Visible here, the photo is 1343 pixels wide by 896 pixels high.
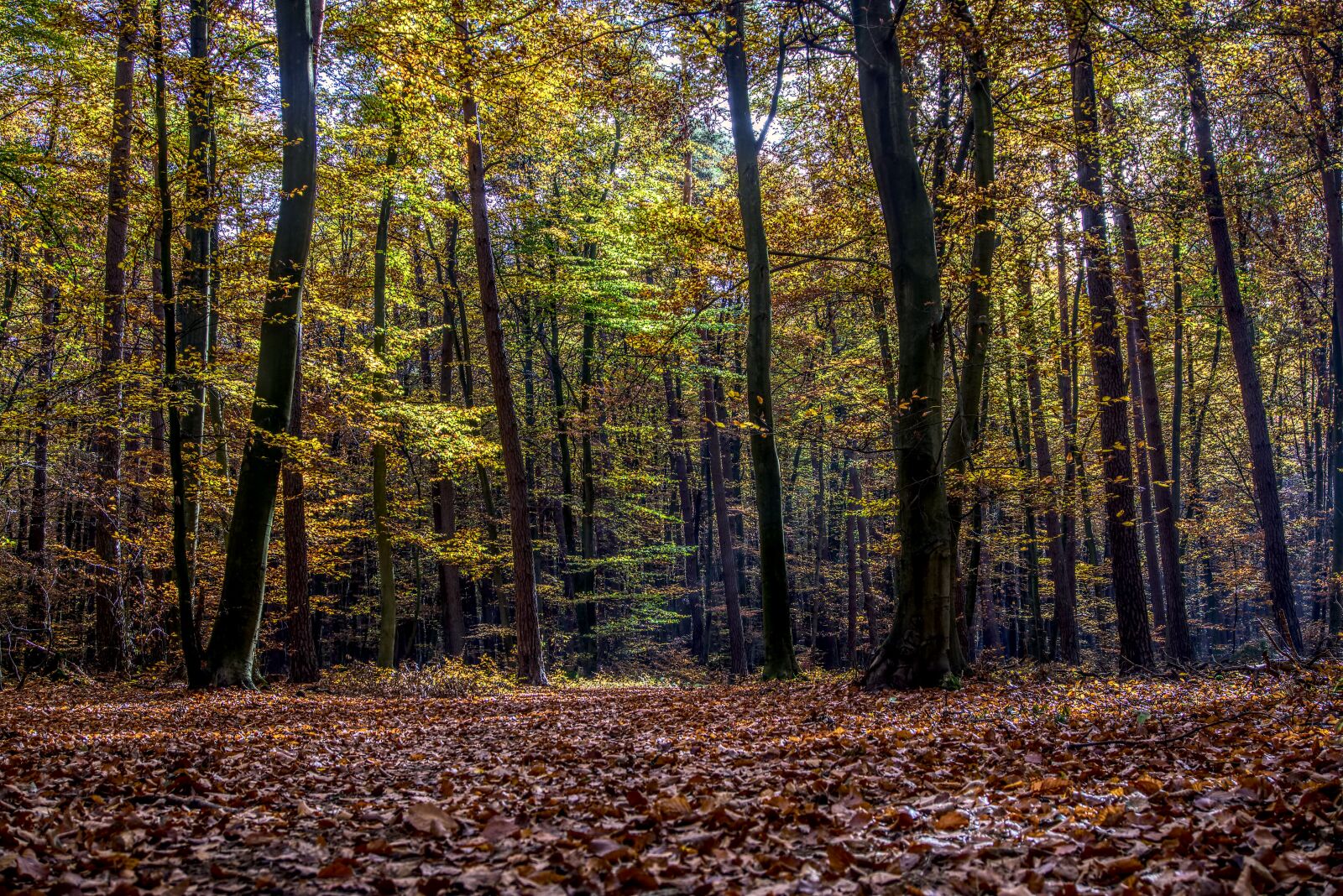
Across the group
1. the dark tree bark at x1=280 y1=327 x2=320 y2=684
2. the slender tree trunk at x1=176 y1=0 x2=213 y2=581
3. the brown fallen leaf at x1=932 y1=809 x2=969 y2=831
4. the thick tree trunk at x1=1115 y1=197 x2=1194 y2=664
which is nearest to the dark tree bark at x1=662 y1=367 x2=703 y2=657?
the dark tree bark at x1=280 y1=327 x2=320 y2=684

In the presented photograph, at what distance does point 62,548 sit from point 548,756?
10.4 meters

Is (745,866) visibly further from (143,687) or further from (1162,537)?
(1162,537)

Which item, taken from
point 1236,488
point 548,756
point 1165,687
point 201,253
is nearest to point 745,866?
point 548,756

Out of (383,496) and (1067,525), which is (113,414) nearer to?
(383,496)

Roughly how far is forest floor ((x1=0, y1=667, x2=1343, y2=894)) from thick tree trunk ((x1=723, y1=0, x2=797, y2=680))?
4.98 m

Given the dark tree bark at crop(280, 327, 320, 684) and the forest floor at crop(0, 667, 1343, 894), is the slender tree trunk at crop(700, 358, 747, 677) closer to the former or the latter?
the dark tree bark at crop(280, 327, 320, 684)

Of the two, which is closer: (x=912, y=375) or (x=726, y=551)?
(x=912, y=375)

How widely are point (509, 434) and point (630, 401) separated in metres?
3.98

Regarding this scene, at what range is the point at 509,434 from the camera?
42.9 ft

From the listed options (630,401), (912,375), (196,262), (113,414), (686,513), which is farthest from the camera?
(686,513)

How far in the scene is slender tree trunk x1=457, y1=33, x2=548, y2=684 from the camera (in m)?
12.8

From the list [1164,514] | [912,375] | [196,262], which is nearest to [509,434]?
[196,262]

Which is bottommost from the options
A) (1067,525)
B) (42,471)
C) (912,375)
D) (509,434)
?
(1067,525)

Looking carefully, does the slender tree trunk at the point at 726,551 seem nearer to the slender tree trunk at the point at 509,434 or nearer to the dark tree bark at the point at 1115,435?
the slender tree trunk at the point at 509,434
